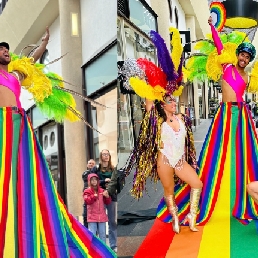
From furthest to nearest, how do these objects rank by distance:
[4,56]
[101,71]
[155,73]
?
[101,71] < [155,73] < [4,56]

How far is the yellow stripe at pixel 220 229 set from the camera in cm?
161

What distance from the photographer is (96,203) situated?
79.0 inches

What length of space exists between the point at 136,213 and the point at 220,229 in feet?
1.53

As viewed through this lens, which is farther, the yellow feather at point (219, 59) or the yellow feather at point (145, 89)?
the yellow feather at point (219, 59)

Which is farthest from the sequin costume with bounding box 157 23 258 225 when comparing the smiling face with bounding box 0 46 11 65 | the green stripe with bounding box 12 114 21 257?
the smiling face with bounding box 0 46 11 65

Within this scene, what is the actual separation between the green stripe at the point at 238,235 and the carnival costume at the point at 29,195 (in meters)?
0.68

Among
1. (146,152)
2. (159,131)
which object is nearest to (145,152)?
(146,152)

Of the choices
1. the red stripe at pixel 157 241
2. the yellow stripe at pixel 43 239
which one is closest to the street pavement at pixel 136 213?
the red stripe at pixel 157 241

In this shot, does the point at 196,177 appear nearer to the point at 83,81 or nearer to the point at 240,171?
the point at 240,171

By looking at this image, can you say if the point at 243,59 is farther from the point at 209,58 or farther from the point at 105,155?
the point at 105,155

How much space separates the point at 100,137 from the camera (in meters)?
2.06

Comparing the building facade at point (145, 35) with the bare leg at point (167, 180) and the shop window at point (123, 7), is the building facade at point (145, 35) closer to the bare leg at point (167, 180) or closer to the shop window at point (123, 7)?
the shop window at point (123, 7)

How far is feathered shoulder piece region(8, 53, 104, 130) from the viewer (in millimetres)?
1884

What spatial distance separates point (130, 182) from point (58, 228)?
49 cm
